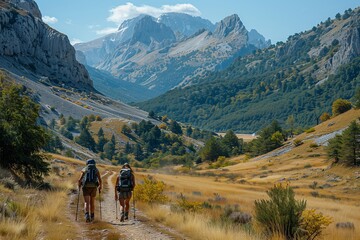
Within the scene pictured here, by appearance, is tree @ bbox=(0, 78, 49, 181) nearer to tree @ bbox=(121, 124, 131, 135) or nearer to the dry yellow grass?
the dry yellow grass

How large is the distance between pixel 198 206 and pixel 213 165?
91.7 m

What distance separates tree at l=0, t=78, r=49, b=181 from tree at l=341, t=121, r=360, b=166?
4782 cm

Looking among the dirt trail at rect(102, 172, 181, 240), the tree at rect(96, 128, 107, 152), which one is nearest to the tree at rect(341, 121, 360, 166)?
the dirt trail at rect(102, 172, 181, 240)

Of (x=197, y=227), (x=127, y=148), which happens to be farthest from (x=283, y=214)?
(x=127, y=148)

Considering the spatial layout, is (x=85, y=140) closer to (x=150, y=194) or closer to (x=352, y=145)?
(x=352, y=145)

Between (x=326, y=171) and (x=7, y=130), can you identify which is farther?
(x=326, y=171)

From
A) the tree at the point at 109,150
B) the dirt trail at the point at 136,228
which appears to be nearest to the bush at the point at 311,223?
the dirt trail at the point at 136,228

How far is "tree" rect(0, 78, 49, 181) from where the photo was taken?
2361 centimetres

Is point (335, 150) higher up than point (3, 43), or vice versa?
point (3, 43)

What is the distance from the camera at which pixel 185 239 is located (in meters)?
12.1

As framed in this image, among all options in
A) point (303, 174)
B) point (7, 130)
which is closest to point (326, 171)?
point (303, 174)

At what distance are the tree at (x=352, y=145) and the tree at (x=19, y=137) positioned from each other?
47815 millimetres

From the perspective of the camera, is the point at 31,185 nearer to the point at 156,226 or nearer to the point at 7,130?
the point at 7,130

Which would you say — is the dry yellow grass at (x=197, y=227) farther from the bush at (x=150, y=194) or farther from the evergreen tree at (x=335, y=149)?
the evergreen tree at (x=335, y=149)
